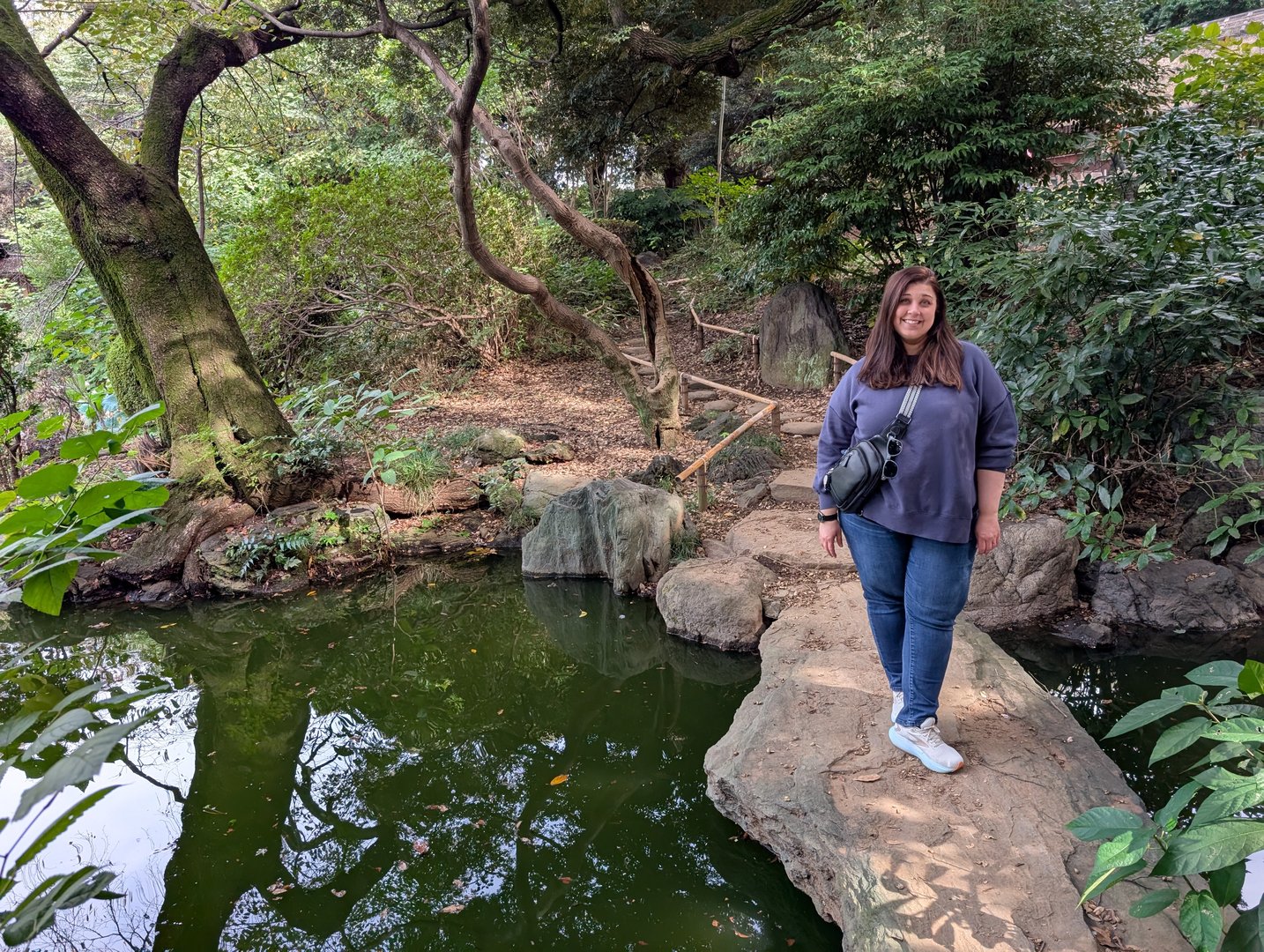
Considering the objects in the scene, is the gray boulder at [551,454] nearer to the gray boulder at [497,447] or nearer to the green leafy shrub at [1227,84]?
the gray boulder at [497,447]

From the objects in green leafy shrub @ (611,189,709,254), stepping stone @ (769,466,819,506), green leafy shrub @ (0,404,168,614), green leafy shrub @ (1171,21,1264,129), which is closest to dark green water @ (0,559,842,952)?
stepping stone @ (769,466,819,506)

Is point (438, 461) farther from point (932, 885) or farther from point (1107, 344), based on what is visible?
point (932, 885)

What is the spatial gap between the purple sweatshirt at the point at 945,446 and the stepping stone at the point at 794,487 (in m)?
3.39

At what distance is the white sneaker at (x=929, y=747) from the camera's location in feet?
8.54

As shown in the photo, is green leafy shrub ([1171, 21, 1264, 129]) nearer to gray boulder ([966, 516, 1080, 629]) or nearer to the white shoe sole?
gray boulder ([966, 516, 1080, 629])

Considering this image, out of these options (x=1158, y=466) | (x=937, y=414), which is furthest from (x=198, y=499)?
(x=1158, y=466)

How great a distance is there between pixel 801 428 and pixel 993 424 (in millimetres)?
4989

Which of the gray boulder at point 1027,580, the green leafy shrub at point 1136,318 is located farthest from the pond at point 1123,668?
the green leafy shrub at point 1136,318

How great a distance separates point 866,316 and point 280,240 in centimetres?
643

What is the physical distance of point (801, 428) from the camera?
23.9 ft

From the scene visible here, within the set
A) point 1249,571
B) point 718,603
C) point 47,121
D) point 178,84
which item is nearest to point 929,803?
point 718,603

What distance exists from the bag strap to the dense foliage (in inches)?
219

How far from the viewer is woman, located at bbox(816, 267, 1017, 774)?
7.47 feet

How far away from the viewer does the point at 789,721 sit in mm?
3047
